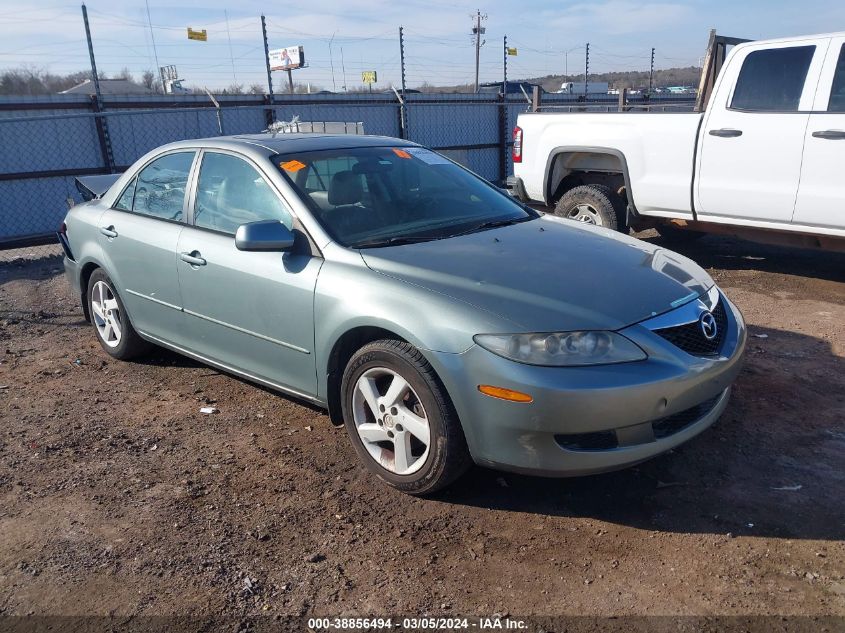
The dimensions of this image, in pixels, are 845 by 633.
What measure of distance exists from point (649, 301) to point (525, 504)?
1.09m

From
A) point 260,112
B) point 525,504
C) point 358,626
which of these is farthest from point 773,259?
point 260,112

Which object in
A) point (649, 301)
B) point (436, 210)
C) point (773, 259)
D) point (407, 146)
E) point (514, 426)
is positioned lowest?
point (773, 259)

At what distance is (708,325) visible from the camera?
339 cm

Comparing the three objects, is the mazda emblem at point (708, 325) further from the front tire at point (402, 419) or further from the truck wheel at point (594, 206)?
the truck wheel at point (594, 206)

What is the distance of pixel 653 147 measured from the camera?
7.08 m

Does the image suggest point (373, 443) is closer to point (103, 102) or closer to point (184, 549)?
point (184, 549)

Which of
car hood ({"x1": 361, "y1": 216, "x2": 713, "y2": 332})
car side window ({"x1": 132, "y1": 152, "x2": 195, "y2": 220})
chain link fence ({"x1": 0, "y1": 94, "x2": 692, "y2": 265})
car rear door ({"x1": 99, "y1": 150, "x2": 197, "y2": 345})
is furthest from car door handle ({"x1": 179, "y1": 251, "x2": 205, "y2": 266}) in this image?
chain link fence ({"x1": 0, "y1": 94, "x2": 692, "y2": 265})

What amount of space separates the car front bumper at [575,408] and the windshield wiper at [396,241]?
34.6 inches

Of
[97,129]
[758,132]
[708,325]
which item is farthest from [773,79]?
[97,129]

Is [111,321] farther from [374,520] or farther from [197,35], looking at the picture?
[197,35]

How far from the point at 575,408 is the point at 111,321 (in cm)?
386

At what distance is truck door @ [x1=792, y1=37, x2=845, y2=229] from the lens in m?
5.86

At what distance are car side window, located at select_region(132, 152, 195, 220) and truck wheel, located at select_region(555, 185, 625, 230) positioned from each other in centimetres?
420

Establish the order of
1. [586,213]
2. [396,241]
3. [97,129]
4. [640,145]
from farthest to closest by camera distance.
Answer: [97,129]
[586,213]
[640,145]
[396,241]
